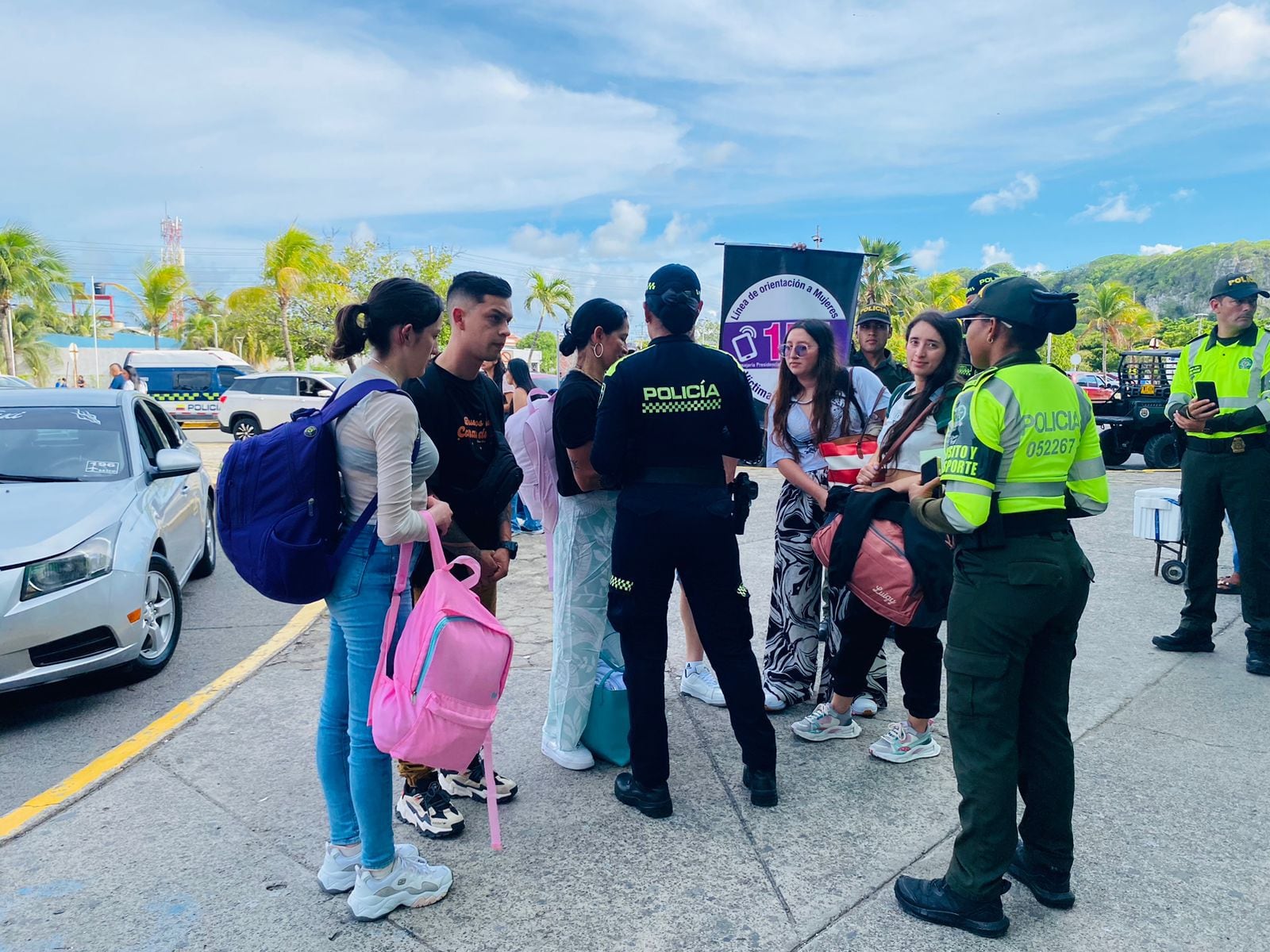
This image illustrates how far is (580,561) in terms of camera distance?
141 inches

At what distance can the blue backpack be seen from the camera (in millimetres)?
2406

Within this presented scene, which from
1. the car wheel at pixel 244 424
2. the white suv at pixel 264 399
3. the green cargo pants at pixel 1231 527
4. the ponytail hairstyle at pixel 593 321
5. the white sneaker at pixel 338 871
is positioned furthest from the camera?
the car wheel at pixel 244 424

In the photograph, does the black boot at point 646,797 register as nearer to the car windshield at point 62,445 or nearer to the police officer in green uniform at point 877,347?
the police officer in green uniform at point 877,347

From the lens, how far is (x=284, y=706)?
14.1 feet

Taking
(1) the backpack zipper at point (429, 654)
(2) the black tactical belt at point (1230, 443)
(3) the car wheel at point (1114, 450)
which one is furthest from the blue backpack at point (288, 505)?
(3) the car wheel at point (1114, 450)

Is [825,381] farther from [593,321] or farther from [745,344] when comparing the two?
[745,344]

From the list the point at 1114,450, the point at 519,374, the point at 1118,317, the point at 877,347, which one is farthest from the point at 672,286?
the point at 1118,317

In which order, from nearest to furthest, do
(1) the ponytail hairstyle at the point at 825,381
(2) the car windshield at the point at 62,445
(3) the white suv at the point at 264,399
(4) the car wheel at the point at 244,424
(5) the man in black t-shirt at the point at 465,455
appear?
(5) the man in black t-shirt at the point at 465,455
(1) the ponytail hairstyle at the point at 825,381
(2) the car windshield at the point at 62,445
(3) the white suv at the point at 264,399
(4) the car wheel at the point at 244,424

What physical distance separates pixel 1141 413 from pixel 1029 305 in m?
14.5

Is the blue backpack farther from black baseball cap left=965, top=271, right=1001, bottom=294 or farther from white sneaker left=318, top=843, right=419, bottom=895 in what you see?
black baseball cap left=965, top=271, right=1001, bottom=294

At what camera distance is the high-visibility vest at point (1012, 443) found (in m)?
2.47

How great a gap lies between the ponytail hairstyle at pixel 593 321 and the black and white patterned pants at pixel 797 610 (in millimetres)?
1257

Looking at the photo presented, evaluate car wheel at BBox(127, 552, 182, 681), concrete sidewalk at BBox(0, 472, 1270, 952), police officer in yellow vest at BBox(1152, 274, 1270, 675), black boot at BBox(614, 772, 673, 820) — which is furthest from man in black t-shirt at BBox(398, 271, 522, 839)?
police officer in yellow vest at BBox(1152, 274, 1270, 675)

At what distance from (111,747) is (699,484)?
9.71 ft
